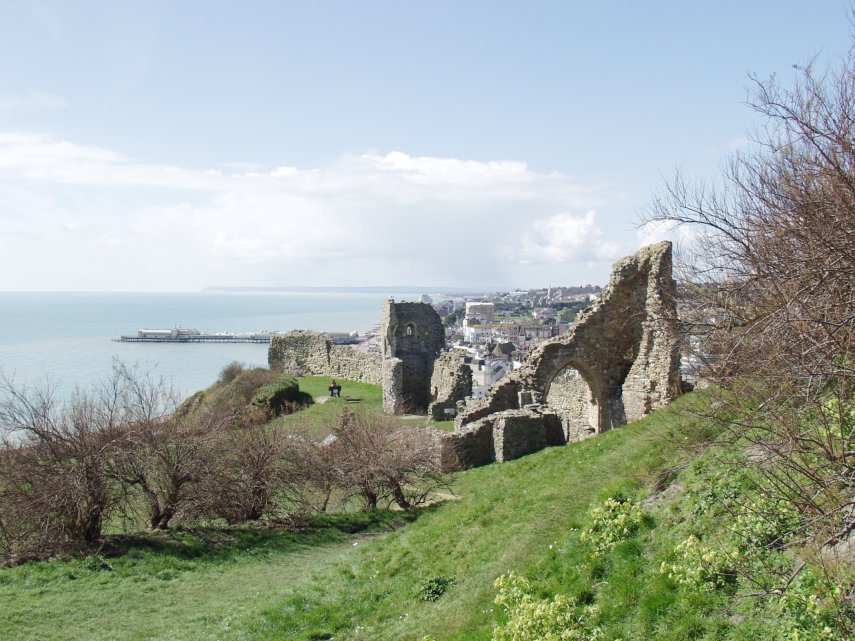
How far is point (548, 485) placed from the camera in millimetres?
12945

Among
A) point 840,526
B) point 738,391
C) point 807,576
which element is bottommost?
point 807,576

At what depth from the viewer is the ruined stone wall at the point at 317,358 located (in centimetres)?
4185

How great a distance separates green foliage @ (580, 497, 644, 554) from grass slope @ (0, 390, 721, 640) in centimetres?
25

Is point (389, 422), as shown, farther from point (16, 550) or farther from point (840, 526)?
point (840, 526)

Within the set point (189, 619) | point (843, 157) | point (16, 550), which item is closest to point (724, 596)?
point (843, 157)

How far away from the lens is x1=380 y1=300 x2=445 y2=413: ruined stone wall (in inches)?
1379

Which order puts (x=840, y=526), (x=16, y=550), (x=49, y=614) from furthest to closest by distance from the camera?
(x=16, y=550) < (x=49, y=614) < (x=840, y=526)

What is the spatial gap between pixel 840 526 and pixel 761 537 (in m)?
0.92

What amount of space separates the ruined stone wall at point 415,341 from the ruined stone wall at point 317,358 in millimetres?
5841

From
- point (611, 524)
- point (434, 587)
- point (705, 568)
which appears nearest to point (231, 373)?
point (434, 587)

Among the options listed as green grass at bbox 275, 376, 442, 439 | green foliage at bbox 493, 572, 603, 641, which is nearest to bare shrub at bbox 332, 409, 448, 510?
green grass at bbox 275, 376, 442, 439

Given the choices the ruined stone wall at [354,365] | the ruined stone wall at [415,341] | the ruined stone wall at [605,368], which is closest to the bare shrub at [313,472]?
the ruined stone wall at [605,368]

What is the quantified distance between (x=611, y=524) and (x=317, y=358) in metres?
37.7

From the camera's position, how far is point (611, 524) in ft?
27.3
